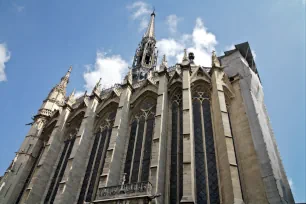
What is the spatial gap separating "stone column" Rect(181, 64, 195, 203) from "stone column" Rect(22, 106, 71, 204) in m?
10.4

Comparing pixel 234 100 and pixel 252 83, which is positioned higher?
pixel 252 83

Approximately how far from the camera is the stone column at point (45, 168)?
601 inches

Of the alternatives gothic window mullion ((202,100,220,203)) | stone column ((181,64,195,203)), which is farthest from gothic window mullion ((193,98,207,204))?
stone column ((181,64,195,203))

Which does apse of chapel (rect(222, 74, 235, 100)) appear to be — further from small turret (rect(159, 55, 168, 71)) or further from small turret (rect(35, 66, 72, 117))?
small turret (rect(35, 66, 72, 117))

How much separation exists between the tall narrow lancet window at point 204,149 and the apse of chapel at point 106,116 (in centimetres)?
648

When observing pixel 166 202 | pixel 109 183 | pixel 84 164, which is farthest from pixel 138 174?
pixel 84 164

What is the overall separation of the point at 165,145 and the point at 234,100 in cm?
546

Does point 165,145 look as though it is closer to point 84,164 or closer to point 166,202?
point 166,202

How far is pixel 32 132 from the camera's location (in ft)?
68.0

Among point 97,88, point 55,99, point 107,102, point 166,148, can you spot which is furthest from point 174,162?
point 55,99

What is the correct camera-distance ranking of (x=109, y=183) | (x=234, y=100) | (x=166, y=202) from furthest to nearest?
(x=234, y=100)
(x=109, y=183)
(x=166, y=202)

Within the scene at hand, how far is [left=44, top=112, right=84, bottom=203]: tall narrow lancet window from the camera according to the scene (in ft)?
51.9

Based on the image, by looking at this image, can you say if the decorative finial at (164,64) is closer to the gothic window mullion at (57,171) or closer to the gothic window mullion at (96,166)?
the gothic window mullion at (96,166)

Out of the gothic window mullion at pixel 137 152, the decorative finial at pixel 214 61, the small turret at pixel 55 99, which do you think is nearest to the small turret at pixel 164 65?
the decorative finial at pixel 214 61
